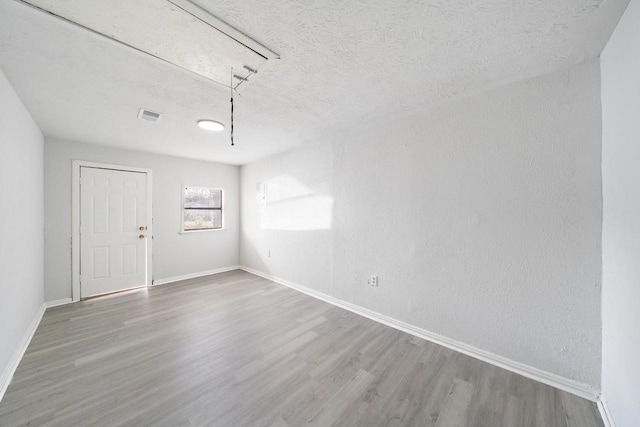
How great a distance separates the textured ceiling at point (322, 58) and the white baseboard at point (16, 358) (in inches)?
89.3

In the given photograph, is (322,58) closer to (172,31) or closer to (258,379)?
(172,31)

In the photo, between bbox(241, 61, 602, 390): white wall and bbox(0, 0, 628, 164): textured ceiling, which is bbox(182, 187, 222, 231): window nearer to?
bbox(0, 0, 628, 164): textured ceiling

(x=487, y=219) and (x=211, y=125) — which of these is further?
(x=211, y=125)

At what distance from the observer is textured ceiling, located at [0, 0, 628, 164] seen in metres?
1.22

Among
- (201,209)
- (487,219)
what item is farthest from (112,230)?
(487,219)

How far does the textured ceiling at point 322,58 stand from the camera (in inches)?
47.9

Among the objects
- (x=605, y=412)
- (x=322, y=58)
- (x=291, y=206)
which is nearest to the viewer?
(x=605, y=412)

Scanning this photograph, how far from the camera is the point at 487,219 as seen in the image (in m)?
2.01

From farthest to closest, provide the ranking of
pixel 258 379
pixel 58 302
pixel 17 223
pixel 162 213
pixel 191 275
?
pixel 191 275 < pixel 162 213 < pixel 58 302 < pixel 17 223 < pixel 258 379

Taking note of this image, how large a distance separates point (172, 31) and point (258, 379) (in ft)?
7.98

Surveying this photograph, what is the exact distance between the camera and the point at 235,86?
6.35ft

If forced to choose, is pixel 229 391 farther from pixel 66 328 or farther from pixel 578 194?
pixel 578 194

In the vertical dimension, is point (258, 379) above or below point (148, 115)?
below

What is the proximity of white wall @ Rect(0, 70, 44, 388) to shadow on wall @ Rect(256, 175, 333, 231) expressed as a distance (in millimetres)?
2895
